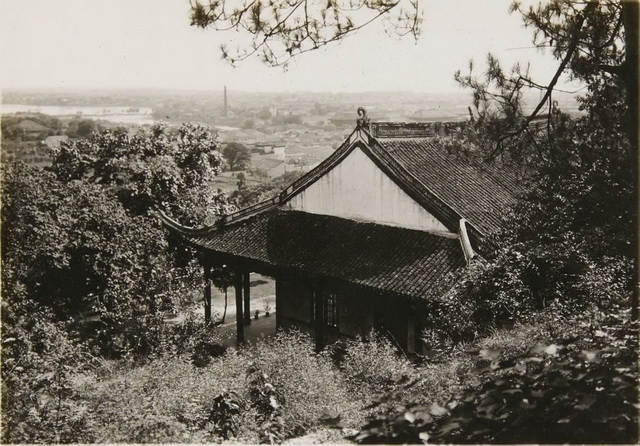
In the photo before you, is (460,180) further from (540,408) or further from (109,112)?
(109,112)

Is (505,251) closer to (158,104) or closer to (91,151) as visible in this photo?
(91,151)

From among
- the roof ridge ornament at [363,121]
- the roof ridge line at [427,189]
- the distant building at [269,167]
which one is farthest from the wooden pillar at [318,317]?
the distant building at [269,167]

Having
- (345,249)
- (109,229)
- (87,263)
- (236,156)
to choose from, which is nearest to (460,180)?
(345,249)

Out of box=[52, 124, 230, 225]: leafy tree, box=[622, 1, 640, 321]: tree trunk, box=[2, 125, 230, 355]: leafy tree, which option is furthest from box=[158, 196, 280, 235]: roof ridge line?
box=[622, 1, 640, 321]: tree trunk

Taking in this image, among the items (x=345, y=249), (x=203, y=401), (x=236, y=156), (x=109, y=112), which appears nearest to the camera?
(x=203, y=401)

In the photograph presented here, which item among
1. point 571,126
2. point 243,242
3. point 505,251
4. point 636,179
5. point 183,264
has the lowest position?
point 183,264

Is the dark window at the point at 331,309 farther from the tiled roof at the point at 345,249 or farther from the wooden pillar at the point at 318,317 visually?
the tiled roof at the point at 345,249

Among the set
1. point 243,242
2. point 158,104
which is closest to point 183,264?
point 243,242
